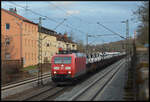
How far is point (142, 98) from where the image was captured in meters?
10.5

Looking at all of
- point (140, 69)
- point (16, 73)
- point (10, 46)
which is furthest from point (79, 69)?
point (10, 46)

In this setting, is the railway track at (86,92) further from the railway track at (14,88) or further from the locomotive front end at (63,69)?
the railway track at (14,88)

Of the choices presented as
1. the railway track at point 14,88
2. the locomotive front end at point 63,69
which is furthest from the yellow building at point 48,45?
the locomotive front end at point 63,69

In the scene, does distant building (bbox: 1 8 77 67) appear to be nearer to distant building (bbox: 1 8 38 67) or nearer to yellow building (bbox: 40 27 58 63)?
distant building (bbox: 1 8 38 67)

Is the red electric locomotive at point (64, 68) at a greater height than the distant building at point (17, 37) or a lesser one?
lesser

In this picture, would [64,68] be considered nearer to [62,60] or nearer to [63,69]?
[63,69]

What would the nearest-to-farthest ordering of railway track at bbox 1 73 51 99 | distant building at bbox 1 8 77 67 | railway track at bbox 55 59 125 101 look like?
railway track at bbox 55 59 125 101, railway track at bbox 1 73 51 99, distant building at bbox 1 8 77 67

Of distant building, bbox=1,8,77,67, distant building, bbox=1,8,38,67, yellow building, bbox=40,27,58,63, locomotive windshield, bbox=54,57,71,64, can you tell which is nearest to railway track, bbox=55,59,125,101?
locomotive windshield, bbox=54,57,71,64

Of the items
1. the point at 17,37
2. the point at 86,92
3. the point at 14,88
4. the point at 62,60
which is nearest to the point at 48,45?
the point at 17,37

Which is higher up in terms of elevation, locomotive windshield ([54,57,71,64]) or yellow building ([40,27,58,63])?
yellow building ([40,27,58,63])

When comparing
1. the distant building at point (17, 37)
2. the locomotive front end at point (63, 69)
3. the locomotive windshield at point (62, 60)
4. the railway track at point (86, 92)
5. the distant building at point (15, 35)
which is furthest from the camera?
the distant building at point (15, 35)

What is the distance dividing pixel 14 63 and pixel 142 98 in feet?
101

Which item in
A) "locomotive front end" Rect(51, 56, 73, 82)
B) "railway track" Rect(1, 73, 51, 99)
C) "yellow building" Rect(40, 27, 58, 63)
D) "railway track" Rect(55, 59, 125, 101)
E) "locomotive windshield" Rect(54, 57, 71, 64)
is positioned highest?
"yellow building" Rect(40, 27, 58, 63)

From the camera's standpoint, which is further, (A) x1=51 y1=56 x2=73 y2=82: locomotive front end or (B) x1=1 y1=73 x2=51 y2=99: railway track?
(A) x1=51 y1=56 x2=73 y2=82: locomotive front end
